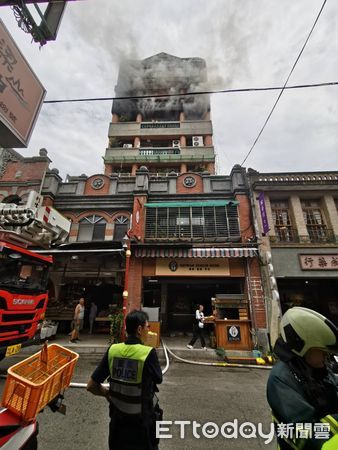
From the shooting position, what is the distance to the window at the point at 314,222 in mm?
11258

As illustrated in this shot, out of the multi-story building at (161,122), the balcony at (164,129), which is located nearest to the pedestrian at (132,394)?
the multi-story building at (161,122)

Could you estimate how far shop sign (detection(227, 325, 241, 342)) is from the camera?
358 inches

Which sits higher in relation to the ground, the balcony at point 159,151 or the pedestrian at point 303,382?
the balcony at point 159,151

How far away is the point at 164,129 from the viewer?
29438 millimetres

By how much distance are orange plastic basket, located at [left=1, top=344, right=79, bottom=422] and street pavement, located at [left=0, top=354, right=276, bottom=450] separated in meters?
1.40

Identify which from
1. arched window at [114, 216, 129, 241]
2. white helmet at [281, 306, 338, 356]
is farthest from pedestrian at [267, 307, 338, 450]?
arched window at [114, 216, 129, 241]

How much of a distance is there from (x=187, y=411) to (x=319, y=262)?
379 inches

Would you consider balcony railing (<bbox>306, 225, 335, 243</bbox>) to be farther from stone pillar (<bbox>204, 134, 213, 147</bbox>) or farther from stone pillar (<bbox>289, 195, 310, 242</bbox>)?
stone pillar (<bbox>204, 134, 213, 147</bbox>)

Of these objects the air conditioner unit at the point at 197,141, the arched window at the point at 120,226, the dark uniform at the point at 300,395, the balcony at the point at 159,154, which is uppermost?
the air conditioner unit at the point at 197,141

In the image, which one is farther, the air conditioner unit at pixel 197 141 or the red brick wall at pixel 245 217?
the air conditioner unit at pixel 197 141

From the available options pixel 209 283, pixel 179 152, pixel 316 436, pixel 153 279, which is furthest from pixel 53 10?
pixel 179 152

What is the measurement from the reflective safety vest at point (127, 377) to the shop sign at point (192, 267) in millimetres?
8771

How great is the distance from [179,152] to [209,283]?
1892 centimetres

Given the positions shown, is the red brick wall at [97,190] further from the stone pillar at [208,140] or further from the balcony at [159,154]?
the stone pillar at [208,140]
